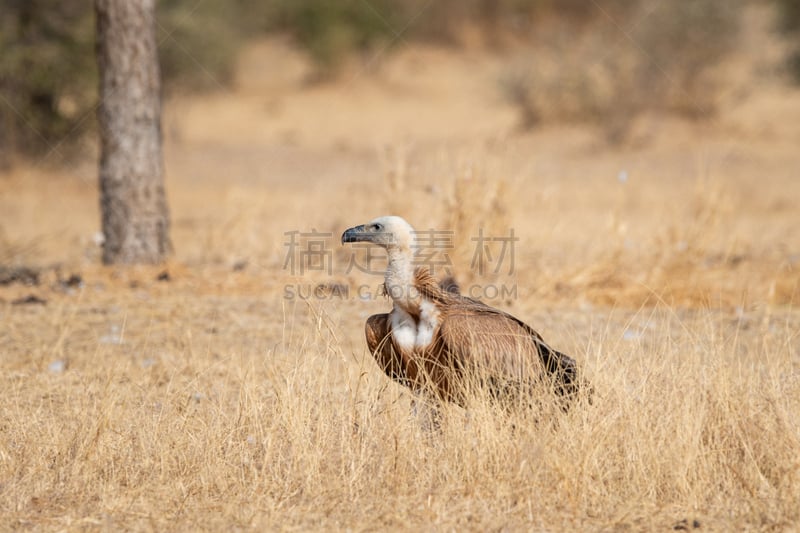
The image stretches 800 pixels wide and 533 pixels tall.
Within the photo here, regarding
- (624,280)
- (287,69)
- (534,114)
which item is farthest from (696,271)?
(287,69)

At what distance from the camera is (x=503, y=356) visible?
4.15 m

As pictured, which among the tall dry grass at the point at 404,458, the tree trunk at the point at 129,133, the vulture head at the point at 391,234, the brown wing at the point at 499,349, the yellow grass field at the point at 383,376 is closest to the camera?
the tall dry grass at the point at 404,458

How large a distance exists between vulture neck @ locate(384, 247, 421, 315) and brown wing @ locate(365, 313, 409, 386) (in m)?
0.14

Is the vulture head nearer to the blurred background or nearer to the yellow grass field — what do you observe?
the yellow grass field

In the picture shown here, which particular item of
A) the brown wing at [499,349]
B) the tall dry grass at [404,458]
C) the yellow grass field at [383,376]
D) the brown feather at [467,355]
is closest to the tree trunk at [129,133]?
the yellow grass field at [383,376]

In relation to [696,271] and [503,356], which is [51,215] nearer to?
[696,271]

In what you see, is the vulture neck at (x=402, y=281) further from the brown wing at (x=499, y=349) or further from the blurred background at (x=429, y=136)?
the blurred background at (x=429, y=136)

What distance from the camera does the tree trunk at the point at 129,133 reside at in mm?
7555

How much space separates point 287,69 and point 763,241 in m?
24.3

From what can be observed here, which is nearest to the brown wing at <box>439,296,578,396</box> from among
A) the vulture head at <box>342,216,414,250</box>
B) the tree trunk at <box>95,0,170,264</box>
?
the vulture head at <box>342,216,414,250</box>

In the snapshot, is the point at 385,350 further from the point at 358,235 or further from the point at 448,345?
the point at 358,235

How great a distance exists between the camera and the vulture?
4086mm

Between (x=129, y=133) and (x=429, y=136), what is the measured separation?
525 inches

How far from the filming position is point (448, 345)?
410 centimetres
